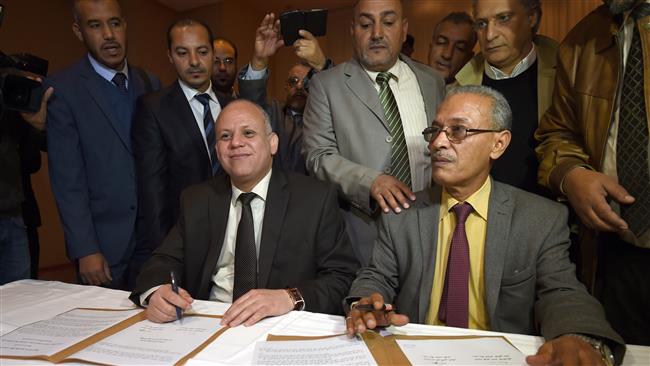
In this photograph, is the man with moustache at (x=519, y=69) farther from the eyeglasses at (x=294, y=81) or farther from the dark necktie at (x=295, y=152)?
the eyeglasses at (x=294, y=81)

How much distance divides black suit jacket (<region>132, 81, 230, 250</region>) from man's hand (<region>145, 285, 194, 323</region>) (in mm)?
960

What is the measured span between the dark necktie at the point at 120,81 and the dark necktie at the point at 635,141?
8.12 feet

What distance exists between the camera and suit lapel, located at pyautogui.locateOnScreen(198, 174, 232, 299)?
201 centimetres

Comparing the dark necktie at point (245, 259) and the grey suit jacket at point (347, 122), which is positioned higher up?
the grey suit jacket at point (347, 122)

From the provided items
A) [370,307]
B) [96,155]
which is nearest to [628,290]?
[370,307]

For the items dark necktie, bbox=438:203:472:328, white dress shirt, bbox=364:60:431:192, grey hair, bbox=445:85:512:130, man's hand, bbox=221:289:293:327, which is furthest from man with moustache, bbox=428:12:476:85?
man's hand, bbox=221:289:293:327

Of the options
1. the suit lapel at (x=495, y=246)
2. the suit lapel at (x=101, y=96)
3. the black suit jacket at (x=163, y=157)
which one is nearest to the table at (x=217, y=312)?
the suit lapel at (x=495, y=246)

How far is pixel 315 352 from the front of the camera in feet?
4.14

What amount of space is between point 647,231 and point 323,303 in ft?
3.91

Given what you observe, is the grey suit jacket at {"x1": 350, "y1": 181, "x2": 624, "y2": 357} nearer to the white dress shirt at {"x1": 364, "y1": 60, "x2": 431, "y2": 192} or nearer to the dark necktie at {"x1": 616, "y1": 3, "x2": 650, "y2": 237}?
the dark necktie at {"x1": 616, "y1": 3, "x2": 650, "y2": 237}

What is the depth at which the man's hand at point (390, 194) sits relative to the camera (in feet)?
6.20

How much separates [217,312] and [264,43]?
173cm

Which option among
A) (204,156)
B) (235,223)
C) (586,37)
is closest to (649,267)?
(586,37)

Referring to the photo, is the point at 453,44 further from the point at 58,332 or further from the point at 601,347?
the point at 58,332
